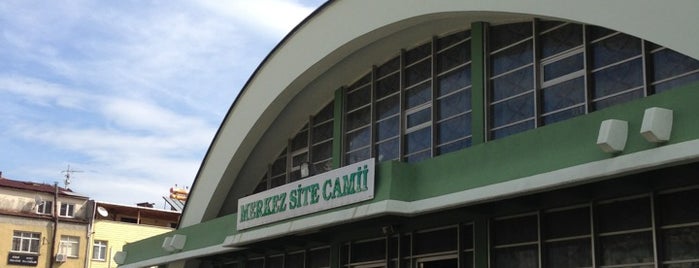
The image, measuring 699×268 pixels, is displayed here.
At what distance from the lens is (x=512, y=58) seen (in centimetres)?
1372

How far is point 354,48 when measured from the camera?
16.5 m

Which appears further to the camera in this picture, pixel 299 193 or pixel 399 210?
pixel 299 193

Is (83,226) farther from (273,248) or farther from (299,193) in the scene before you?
(299,193)

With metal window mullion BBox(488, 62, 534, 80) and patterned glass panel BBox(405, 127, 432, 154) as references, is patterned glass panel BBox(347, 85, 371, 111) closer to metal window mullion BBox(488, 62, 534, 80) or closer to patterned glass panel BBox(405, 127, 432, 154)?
patterned glass panel BBox(405, 127, 432, 154)

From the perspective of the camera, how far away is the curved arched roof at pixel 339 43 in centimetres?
1012

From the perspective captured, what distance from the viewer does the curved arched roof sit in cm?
1012

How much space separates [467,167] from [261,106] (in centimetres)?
828

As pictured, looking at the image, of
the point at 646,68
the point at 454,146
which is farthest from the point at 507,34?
the point at 646,68

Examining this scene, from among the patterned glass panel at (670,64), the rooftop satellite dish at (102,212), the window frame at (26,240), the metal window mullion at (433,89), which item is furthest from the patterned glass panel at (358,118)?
the window frame at (26,240)

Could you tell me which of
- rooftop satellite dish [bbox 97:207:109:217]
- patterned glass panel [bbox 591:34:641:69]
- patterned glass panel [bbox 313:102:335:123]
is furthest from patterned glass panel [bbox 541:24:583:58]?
rooftop satellite dish [bbox 97:207:109:217]

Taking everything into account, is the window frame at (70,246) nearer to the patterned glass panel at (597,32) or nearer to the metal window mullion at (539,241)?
the metal window mullion at (539,241)

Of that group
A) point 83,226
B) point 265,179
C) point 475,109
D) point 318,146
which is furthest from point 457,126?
point 83,226

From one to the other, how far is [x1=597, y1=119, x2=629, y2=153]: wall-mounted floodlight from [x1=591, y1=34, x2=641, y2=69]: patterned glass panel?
283cm

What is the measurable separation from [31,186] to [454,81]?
3129cm
